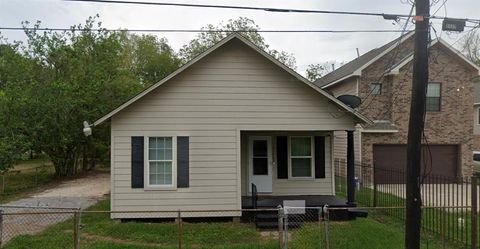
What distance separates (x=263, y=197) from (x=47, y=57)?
17.1 m

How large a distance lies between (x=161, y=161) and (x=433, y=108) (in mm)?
15716

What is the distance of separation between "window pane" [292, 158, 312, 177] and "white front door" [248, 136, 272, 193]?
831mm

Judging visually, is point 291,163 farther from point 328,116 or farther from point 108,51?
point 108,51

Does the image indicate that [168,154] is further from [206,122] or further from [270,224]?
[270,224]

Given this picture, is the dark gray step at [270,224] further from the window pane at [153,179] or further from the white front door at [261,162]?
the window pane at [153,179]

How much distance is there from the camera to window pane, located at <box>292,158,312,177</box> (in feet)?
45.3

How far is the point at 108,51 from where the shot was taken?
26266mm

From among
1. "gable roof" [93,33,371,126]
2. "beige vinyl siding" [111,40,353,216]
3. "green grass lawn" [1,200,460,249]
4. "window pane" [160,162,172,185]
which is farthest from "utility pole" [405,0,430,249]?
"window pane" [160,162,172,185]

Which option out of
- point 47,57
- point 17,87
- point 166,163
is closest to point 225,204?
point 166,163

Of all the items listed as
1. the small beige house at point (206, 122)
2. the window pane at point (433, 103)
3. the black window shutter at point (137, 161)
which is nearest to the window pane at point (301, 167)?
the small beige house at point (206, 122)

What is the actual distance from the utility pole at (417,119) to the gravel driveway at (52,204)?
24.5 ft

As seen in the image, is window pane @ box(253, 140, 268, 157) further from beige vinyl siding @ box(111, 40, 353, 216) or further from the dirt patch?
the dirt patch

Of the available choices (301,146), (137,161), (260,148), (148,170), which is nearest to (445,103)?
(301,146)

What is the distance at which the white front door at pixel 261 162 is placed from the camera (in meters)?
13.6
